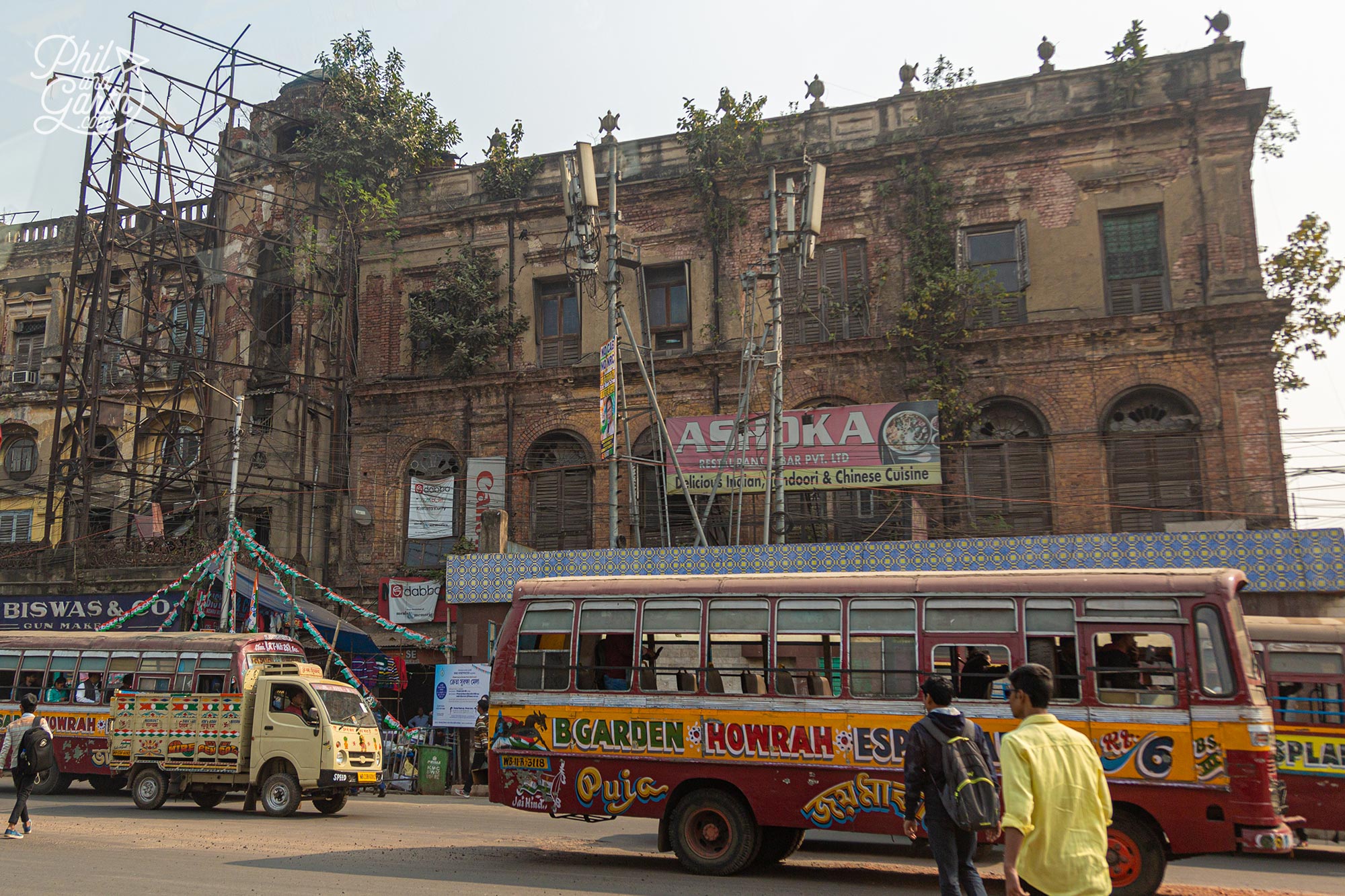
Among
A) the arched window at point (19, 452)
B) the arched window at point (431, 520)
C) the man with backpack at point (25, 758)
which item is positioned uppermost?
the arched window at point (19, 452)

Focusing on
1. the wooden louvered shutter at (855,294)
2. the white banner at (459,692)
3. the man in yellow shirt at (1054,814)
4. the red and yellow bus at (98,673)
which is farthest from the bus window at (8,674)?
the man in yellow shirt at (1054,814)

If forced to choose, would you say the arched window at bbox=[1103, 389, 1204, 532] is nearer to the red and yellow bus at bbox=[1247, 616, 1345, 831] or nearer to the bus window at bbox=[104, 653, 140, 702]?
the red and yellow bus at bbox=[1247, 616, 1345, 831]

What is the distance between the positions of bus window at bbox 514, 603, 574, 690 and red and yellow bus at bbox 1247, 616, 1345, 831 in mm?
7969

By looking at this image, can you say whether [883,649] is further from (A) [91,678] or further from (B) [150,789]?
(A) [91,678]

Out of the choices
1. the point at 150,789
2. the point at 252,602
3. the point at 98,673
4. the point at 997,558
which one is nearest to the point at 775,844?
the point at 997,558

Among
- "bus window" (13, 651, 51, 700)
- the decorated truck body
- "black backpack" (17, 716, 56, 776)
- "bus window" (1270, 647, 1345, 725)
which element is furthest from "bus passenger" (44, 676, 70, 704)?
"bus window" (1270, 647, 1345, 725)

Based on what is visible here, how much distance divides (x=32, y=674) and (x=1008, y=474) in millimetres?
18594

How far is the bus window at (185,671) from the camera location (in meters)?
17.4

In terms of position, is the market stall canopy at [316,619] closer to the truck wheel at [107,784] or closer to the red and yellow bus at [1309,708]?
the truck wheel at [107,784]

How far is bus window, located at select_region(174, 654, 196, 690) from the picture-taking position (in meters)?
17.4

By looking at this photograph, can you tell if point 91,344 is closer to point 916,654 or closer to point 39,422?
point 39,422

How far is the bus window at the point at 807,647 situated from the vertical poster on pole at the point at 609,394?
11255 millimetres

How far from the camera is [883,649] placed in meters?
10.2

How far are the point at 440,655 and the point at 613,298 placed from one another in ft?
29.5
